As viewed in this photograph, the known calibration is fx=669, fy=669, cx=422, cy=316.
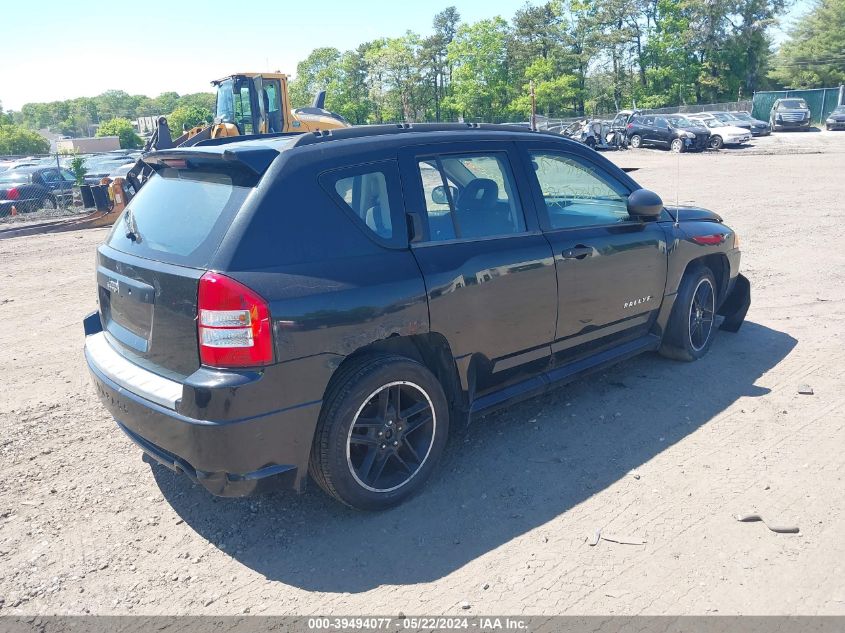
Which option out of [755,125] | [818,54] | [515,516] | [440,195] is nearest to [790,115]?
[755,125]

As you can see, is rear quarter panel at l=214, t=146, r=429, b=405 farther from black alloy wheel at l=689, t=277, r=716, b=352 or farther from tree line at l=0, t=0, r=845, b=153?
tree line at l=0, t=0, r=845, b=153

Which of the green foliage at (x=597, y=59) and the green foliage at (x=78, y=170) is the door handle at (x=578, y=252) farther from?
the green foliage at (x=597, y=59)

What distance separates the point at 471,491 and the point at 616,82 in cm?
7348

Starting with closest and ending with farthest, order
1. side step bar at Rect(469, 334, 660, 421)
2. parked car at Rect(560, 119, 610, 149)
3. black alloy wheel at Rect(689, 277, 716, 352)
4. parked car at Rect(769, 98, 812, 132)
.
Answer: side step bar at Rect(469, 334, 660, 421) → black alloy wheel at Rect(689, 277, 716, 352) → parked car at Rect(560, 119, 610, 149) → parked car at Rect(769, 98, 812, 132)

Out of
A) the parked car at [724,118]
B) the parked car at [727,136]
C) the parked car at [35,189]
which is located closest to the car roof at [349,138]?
the parked car at [35,189]

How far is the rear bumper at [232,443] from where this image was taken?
2.97 meters

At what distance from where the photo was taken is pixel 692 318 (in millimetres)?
5391

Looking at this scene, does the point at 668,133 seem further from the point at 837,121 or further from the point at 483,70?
the point at 483,70

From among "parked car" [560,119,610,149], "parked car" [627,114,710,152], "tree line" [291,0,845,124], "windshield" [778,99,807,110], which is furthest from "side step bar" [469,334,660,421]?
"tree line" [291,0,845,124]

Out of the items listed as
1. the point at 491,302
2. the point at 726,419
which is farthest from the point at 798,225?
the point at 491,302

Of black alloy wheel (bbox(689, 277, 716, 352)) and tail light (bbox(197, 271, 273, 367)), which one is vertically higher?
tail light (bbox(197, 271, 273, 367))

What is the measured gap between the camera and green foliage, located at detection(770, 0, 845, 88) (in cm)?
6312

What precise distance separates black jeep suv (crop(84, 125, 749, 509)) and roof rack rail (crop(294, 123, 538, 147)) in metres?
0.02

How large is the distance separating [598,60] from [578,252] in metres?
74.1
